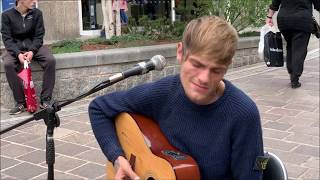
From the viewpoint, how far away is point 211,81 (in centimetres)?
186

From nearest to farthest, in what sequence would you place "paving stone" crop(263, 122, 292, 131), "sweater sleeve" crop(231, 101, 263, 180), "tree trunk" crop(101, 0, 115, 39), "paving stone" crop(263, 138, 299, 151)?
"sweater sleeve" crop(231, 101, 263, 180), "paving stone" crop(263, 138, 299, 151), "paving stone" crop(263, 122, 292, 131), "tree trunk" crop(101, 0, 115, 39)

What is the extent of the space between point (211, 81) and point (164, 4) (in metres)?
12.2

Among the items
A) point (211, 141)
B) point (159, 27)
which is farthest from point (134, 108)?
point (159, 27)

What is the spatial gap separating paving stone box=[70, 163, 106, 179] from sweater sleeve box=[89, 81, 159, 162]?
196 cm

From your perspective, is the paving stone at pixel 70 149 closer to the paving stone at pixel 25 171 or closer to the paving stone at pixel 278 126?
the paving stone at pixel 25 171

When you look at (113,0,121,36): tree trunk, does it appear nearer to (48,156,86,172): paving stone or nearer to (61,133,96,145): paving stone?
(61,133,96,145): paving stone

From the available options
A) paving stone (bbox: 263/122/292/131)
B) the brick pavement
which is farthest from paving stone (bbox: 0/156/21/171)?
paving stone (bbox: 263/122/292/131)

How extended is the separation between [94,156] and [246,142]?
281cm

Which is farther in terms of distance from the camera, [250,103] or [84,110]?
[84,110]

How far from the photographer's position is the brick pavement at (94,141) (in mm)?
4230

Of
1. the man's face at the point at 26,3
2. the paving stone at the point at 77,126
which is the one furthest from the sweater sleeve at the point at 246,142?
the man's face at the point at 26,3

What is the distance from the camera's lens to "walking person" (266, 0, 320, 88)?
7078 millimetres

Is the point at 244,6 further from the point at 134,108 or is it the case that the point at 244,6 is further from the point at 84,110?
the point at 134,108

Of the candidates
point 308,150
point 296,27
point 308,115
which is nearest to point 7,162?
point 308,150
